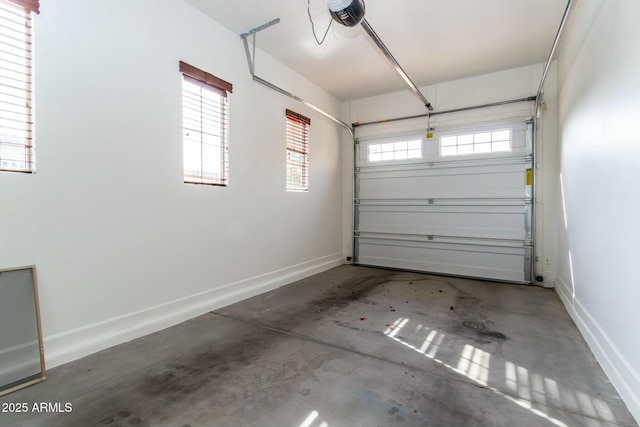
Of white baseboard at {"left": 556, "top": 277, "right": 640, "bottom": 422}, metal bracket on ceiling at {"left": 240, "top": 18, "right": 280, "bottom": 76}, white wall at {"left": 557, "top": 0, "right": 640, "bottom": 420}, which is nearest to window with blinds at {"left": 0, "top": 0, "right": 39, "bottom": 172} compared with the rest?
metal bracket on ceiling at {"left": 240, "top": 18, "right": 280, "bottom": 76}

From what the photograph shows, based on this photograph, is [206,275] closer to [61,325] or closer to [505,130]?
[61,325]

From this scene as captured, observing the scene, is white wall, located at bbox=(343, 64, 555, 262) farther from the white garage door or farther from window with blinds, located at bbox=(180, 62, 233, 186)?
window with blinds, located at bbox=(180, 62, 233, 186)

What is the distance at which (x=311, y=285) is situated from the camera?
471 centimetres

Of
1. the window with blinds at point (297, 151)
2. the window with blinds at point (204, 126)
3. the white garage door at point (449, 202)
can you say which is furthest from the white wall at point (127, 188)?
the white garage door at point (449, 202)

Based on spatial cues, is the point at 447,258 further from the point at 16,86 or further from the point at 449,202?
the point at 16,86

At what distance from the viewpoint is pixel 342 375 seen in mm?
2148

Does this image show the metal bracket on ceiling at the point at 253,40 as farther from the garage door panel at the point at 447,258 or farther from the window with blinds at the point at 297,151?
the garage door panel at the point at 447,258

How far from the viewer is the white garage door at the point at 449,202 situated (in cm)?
496

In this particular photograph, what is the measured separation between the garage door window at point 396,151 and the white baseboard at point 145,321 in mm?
3218

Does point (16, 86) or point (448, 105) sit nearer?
point (16, 86)

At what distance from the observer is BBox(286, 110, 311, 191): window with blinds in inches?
194

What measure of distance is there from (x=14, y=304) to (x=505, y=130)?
6.41 metres

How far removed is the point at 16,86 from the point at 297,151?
3489 mm

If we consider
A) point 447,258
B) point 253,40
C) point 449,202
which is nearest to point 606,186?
point 449,202
